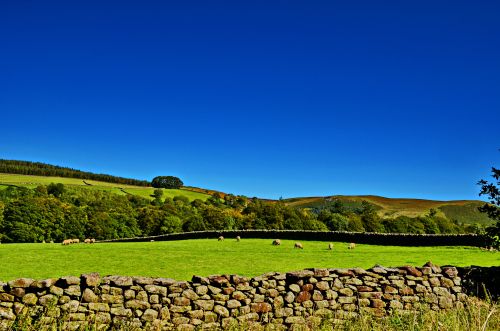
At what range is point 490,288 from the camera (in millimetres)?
13344

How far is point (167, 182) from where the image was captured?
440 feet

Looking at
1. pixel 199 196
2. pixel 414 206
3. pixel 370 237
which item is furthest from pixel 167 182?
pixel 370 237

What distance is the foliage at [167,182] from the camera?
132 m

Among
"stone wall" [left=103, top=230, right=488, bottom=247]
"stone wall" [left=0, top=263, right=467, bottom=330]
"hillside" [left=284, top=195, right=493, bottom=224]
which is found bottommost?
"stone wall" [left=0, top=263, right=467, bottom=330]

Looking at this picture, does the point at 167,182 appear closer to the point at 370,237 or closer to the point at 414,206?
the point at 414,206

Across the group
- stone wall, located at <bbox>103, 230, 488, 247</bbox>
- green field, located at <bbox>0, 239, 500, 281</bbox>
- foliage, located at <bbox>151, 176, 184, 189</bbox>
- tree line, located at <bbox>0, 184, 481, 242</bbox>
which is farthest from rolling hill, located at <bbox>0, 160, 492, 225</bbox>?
green field, located at <bbox>0, 239, 500, 281</bbox>

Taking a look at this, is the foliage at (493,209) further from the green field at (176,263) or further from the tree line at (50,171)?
the tree line at (50,171)

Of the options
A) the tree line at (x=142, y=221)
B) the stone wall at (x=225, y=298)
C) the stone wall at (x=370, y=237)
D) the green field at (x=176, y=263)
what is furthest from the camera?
the tree line at (x=142, y=221)

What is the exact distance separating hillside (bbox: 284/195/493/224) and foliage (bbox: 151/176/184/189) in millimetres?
38116

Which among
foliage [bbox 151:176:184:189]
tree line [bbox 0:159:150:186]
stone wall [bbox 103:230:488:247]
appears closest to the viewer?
stone wall [bbox 103:230:488:247]

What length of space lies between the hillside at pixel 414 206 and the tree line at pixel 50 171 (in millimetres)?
57107

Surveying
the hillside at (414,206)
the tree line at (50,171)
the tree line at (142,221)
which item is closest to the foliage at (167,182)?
the tree line at (50,171)

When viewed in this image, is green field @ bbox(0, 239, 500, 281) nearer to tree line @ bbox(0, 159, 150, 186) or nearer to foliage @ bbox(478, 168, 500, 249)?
foliage @ bbox(478, 168, 500, 249)

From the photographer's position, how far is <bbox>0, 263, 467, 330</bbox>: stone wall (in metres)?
10.6
